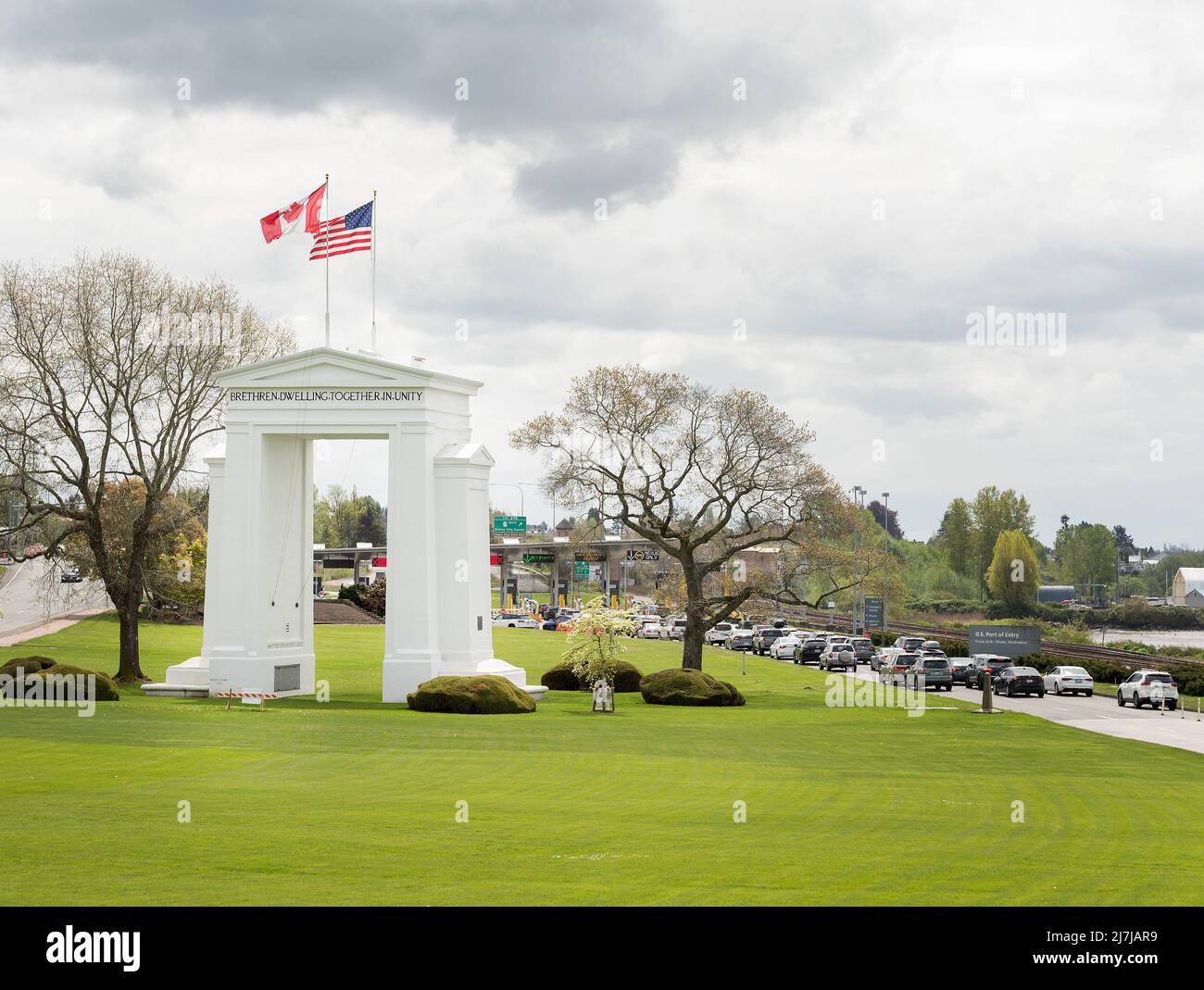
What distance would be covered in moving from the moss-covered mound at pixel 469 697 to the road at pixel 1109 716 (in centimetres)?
1687

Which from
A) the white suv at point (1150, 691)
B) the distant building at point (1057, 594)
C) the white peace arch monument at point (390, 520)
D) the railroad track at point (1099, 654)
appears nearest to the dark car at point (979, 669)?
the white suv at point (1150, 691)

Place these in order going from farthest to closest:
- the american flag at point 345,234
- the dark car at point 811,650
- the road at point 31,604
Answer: the road at point 31,604 → the dark car at point 811,650 → the american flag at point 345,234

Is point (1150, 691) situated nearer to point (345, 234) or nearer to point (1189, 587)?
point (345, 234)

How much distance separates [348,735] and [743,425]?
82.9 ft

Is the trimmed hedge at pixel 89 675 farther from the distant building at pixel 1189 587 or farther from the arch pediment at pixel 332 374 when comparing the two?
the distant building at pixel 1189 587

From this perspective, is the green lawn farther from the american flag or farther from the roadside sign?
the roadside sign

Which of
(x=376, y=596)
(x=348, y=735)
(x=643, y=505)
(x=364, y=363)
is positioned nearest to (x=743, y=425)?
(x=643, y=505)

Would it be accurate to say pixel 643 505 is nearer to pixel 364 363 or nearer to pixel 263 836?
pixel 364 363

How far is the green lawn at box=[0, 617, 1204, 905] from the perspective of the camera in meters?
13.6

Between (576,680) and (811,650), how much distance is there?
2785 centimetres

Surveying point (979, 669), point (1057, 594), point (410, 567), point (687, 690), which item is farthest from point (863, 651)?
point (1057, 594)

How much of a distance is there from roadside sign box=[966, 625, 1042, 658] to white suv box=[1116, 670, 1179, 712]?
11557 millimetres

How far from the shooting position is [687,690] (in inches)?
1786

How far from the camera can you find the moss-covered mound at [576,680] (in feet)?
166
